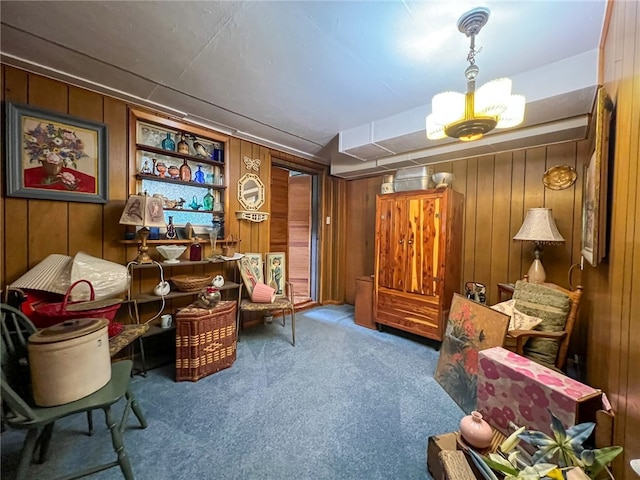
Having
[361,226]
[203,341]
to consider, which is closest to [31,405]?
[203,341]

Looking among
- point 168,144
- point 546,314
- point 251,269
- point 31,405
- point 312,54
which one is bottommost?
point 31,405

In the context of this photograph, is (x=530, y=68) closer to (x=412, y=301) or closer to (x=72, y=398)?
(x=412, y=301)

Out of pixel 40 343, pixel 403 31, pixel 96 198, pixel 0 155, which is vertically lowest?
pixel 40 343

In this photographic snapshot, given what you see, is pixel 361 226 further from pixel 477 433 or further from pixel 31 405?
pixel 31 405

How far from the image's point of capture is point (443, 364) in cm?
218

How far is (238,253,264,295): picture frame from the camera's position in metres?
2.91

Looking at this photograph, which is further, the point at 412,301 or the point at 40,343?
the point at 412,301

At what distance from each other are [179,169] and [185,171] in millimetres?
60

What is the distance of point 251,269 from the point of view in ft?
10.2

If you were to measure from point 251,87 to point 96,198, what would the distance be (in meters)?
1.59

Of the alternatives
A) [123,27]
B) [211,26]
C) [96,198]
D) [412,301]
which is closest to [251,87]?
[211,26]

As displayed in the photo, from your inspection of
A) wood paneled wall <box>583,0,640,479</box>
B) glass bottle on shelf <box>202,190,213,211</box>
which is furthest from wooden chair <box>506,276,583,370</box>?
glass bottle on shelf <box>202,190,213,211</box>

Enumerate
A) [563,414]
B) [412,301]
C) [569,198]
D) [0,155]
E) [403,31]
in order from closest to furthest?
[563,414] → [403,31] → [0,155] → [569,198] → [412,301]

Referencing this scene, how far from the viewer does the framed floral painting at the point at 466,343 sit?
71.4 inches
